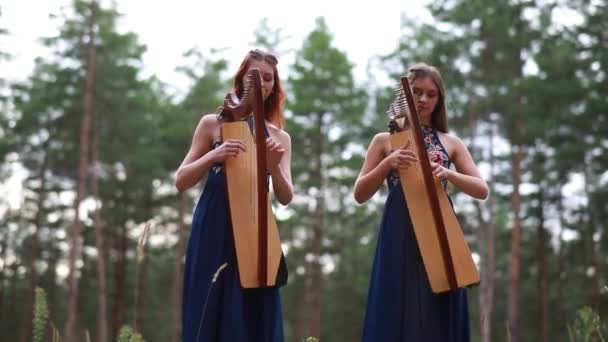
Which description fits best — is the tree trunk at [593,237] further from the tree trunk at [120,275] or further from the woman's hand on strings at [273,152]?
the woman's hand on strings at [273,152]

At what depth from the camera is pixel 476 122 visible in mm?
19750

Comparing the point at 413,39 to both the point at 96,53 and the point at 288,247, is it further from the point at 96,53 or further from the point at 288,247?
the point at 288,247

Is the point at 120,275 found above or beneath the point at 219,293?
above

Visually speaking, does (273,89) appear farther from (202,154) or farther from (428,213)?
(428,213)

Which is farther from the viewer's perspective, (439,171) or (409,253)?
(409,253)

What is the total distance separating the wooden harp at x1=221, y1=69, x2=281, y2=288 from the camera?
9.47 feet

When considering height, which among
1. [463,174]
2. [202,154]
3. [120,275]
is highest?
[120,275]

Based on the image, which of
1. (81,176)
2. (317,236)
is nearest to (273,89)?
(81,176)

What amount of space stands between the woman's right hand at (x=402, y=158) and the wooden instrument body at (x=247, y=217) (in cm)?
57

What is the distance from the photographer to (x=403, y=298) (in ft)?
10.8

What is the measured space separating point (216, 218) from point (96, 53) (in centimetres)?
1859

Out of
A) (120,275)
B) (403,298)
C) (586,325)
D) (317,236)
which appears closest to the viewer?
(586,325)

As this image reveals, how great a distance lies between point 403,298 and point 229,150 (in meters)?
0.98

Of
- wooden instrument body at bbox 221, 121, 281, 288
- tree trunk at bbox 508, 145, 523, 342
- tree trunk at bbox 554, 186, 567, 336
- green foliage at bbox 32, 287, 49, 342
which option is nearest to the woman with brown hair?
wooden instrument body at bbox 221, 121, 281, 288
